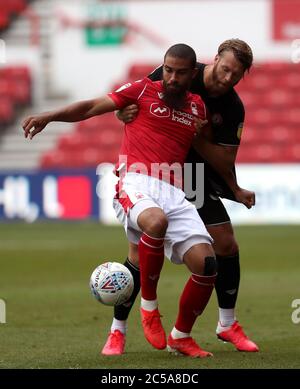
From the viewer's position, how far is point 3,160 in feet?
75.2

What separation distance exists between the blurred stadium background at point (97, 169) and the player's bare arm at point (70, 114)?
1.39 metres

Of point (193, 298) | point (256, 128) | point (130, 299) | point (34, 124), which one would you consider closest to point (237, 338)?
point (193, 298)

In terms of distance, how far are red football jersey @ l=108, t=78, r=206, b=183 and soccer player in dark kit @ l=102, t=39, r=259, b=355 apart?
0.08 meters

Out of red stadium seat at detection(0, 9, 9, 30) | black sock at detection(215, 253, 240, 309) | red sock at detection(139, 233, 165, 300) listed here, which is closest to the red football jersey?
red sock at detection(139, 233, 165, 300)

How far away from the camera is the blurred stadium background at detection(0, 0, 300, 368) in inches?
299

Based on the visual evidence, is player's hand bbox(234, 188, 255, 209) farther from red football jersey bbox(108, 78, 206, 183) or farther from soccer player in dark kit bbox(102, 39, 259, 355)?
red football jersey bbox(108, 78, 206, 183)

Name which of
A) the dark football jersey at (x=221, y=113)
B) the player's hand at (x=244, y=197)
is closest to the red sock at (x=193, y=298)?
the player's hand at (x=244, y=197)

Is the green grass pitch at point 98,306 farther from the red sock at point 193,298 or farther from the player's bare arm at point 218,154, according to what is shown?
the player's bare arm at point 218,154

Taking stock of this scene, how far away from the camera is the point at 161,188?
252 inches

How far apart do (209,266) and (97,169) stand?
1266 cm
